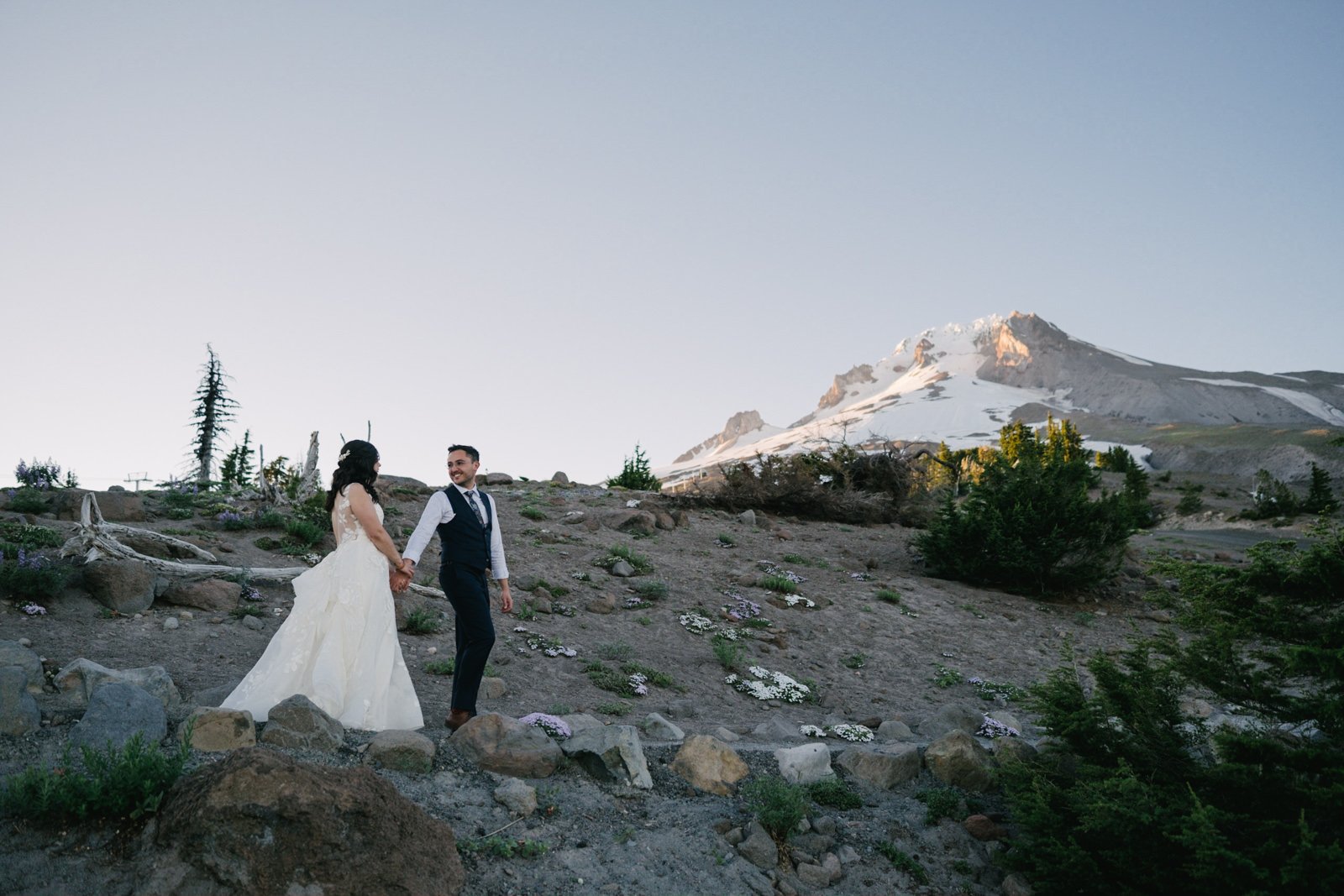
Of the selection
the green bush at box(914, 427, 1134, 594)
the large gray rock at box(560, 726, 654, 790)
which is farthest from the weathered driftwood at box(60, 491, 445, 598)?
the green bush at box(914, 427, 1134, 594)

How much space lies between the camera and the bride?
5.48 metres

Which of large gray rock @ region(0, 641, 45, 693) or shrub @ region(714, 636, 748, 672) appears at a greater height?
Result: large gray rock @ region(0, 641, 45, 693)

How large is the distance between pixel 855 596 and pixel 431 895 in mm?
10432

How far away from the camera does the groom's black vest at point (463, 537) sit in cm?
581

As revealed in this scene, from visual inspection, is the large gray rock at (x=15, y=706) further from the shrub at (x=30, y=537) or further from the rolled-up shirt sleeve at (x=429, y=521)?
the shrub at (x=30, y=537)

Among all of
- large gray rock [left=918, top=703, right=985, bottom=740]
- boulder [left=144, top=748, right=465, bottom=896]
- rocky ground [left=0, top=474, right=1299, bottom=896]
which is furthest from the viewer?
large gray rock [left=918, top=703, right=985, bottom=740]

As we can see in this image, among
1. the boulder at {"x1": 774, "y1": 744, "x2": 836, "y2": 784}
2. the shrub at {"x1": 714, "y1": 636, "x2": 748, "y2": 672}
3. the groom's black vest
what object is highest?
the groom's black vest

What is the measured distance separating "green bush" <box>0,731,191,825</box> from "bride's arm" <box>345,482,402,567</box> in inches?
89.6

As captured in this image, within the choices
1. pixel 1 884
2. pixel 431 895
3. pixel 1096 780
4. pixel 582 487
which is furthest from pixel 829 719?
pixel 582 487

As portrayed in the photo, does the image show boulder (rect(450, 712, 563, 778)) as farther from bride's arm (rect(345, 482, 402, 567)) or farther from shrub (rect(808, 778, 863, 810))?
shrub (rect(808, 778, 863, 810))

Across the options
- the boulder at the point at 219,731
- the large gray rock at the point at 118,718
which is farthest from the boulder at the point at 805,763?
the large gray rock at the point at 118,718

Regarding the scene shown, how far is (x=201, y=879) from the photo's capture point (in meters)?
3.16

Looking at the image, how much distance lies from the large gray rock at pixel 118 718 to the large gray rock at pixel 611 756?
7.78 ft

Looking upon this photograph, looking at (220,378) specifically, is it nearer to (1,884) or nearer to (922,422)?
(1,884)
